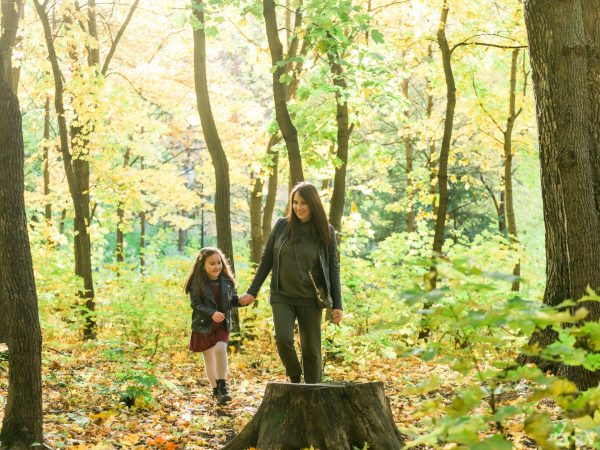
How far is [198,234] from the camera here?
48562 mm

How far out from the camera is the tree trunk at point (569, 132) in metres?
5.48

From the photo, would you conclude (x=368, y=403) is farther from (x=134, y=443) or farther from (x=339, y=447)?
(x=134, y=443)

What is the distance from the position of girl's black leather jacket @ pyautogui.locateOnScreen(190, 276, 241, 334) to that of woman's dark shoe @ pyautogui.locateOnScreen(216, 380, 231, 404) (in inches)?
23.1

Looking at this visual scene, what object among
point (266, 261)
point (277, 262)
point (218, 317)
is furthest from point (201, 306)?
point (277, 262)

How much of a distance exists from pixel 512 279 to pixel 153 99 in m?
18.8

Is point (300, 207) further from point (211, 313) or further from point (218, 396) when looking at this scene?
point (218, 396)

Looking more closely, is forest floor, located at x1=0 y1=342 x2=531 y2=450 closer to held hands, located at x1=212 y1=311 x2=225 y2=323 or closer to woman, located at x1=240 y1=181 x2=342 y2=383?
held hands, located at x1=212 y1=311 x2=225 y2=323

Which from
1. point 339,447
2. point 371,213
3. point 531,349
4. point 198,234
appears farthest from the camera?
point 198,234

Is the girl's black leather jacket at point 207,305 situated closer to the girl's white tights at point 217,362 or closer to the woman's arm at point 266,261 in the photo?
the girl's white tights at point 217,362

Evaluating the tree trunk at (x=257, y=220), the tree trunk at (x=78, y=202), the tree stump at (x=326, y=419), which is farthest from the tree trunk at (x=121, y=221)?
the tree stump at (x=326, y=419)

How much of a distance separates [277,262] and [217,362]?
6.29 ft

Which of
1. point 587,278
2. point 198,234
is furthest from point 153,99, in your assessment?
point 198,234

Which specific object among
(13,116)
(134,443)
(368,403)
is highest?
(13,116)

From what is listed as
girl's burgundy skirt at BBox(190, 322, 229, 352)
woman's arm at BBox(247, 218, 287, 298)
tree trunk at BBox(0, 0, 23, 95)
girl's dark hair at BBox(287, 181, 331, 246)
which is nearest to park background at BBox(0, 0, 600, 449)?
girl's burgundy skirt at BBox(190, 322, 229, 352)
